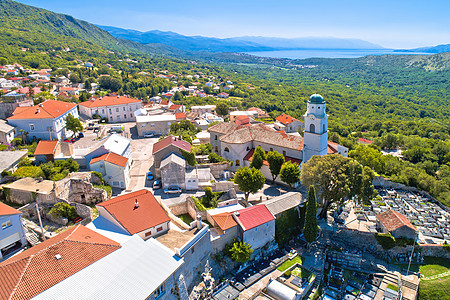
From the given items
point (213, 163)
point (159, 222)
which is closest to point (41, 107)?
point (213, 163)

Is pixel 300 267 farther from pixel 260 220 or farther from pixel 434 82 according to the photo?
pixel 434 82

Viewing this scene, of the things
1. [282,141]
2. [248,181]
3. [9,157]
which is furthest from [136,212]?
[282,141]

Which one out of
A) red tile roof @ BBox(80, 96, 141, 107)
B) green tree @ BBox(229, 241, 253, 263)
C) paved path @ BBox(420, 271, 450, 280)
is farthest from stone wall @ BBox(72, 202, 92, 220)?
red tile roof @ BBox(80, 96, 141, 107)

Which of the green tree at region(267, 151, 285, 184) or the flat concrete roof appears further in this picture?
the green tree at region(267, 151, 285, 184)

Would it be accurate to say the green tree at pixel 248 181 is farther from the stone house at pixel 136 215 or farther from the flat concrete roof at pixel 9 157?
the flat concrete roof at pixel 9 157

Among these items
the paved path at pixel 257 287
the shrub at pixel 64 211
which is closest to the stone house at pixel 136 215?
the shrub at pixel 64 211

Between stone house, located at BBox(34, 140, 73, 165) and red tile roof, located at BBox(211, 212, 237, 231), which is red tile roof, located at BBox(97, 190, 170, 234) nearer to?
red tile roof, located at BBox(211, 212, 237, 231)
